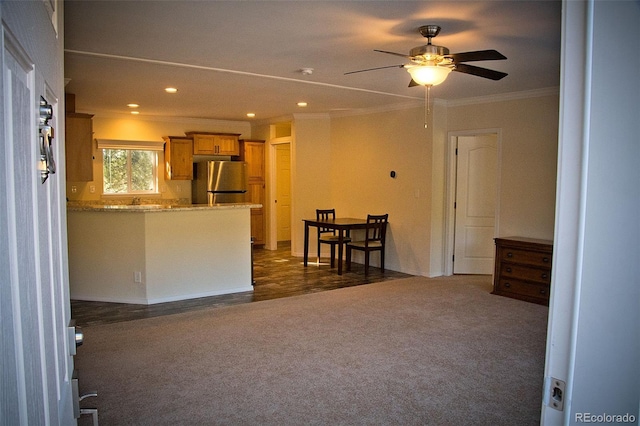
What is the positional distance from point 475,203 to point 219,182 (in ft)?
14.2

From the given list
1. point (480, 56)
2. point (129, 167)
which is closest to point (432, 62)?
point (480, 56)

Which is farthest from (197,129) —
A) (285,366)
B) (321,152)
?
(285,366)

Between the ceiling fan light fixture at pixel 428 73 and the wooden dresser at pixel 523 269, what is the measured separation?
2.76m

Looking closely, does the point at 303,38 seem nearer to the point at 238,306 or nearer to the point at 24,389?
the point at 238,306

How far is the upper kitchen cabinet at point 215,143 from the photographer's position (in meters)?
8.66

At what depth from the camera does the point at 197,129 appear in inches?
352

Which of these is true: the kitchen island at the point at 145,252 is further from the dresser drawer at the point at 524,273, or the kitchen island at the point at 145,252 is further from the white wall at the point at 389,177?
the dresser drawer at the point at 524,273

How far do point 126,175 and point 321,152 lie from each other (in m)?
3.33

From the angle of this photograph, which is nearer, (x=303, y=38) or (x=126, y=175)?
(x=303, y=38)

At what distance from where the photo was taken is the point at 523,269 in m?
5.69

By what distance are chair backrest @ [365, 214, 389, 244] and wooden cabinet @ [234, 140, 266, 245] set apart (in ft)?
8.80

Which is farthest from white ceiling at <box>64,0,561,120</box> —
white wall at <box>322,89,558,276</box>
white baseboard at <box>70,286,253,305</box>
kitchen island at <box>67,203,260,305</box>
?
white baseboard at <box>70,286,253,305</box>

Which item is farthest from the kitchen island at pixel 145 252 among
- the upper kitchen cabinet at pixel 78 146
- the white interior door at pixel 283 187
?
the white interior door at pixel 283 187

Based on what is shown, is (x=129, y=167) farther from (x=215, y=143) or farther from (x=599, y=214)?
(x=599, y=214)
